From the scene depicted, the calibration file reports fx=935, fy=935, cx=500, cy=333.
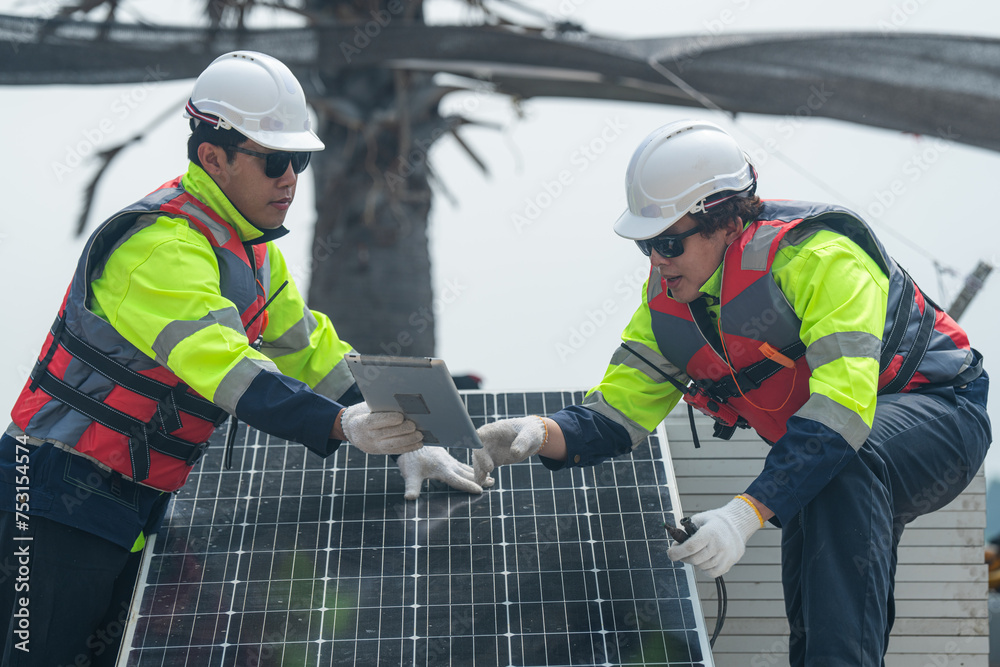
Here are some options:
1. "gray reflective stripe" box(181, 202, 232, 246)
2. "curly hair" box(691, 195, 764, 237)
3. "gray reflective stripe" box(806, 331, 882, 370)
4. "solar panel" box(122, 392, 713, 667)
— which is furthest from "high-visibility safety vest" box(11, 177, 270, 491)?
"gray reflective stripe" box(806, 331, 882, 370)

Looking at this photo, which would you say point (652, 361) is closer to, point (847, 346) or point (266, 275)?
point (847, 346)

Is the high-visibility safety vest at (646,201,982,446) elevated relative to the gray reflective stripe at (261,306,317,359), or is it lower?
lower

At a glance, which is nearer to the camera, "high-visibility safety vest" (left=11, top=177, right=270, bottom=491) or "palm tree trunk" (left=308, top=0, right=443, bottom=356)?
"high-visibility safety vest" (left=11, top=177, right=270, bottom=491)

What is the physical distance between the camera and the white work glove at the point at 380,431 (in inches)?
119

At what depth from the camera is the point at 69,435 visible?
122 inches

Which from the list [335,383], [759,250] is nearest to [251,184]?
[335,383]

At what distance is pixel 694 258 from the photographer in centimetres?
331

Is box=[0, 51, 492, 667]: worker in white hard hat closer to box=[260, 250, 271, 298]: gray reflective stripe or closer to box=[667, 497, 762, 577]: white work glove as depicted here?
box=[260, 250, 271, 298]: gray reflective stripe

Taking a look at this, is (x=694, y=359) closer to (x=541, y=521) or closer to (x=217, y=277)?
(x=541, y=521)

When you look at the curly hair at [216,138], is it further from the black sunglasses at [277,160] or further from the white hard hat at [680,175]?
the white hard hat at [680,175]

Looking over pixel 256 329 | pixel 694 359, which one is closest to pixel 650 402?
pixel 694 359

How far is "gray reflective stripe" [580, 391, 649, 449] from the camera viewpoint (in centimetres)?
359

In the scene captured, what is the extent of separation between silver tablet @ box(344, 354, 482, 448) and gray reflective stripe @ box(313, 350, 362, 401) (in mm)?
946

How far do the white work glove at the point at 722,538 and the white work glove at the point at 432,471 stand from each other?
37.9 inches
